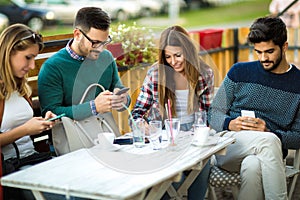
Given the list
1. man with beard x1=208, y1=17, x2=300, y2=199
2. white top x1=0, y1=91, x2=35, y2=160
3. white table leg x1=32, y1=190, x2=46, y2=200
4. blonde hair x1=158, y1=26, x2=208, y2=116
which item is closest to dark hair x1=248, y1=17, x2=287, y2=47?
man with beard x1=208, y1=17, x2=300, y2=199

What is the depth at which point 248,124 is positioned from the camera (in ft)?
11.8

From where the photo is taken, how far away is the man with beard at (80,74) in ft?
11.1

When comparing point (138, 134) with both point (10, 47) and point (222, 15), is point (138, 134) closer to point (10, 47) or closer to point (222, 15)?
point (10, 47)

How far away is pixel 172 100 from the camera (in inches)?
147

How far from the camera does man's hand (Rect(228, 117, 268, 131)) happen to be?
11.7 feet

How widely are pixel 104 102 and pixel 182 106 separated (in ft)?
1.95

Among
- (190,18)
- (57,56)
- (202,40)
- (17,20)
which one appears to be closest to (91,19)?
(57,56)

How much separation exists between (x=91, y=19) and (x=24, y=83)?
1.92 feet

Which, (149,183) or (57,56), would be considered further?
A: (57,56)

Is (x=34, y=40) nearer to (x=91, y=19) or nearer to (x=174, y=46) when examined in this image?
(x=91, y=19)

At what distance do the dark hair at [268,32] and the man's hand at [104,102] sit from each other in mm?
989

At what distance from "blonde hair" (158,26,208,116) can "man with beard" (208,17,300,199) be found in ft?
0.64

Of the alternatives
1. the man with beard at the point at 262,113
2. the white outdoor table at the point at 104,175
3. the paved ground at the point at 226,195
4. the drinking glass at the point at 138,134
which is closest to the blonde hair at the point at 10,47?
the white outdoor table at the point at 104,175

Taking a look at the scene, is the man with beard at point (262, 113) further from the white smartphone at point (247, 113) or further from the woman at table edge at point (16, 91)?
the woman at table edge at point (16, 91)
